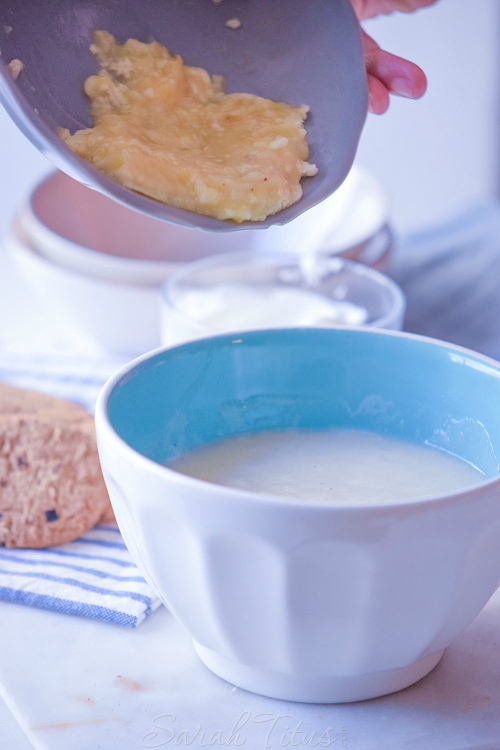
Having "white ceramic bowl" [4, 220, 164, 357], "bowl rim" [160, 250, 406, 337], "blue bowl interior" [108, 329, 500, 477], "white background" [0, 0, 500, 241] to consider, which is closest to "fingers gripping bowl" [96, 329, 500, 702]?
"blue bowl interior" [108, 329, 500, 477]

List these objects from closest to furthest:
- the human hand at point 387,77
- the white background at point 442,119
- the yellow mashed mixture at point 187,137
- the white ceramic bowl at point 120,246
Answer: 1. the yellow mashed mixture at point 187,137
2. the human hand at point 387,77
3. the white ceramic bowl at point 120,246
4. the white background at point 442,119

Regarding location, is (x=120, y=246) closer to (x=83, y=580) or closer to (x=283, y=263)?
(x=283, y=263)

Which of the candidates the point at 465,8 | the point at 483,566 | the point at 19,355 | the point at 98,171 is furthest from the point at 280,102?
the point at 465,8

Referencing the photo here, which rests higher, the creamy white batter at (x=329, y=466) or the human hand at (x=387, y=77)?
the human hand at (x=387, y=77)

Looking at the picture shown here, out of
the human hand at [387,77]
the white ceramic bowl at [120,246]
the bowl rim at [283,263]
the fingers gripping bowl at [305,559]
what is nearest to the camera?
the fingers gripping bowl at [305,559]

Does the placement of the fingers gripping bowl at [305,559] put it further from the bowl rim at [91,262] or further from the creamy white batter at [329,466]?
the bowl rim at [91,262]

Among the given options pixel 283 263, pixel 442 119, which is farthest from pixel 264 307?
pixel 442 119

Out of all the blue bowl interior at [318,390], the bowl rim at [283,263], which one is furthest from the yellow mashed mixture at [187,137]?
the bowl rim at [283,263]
